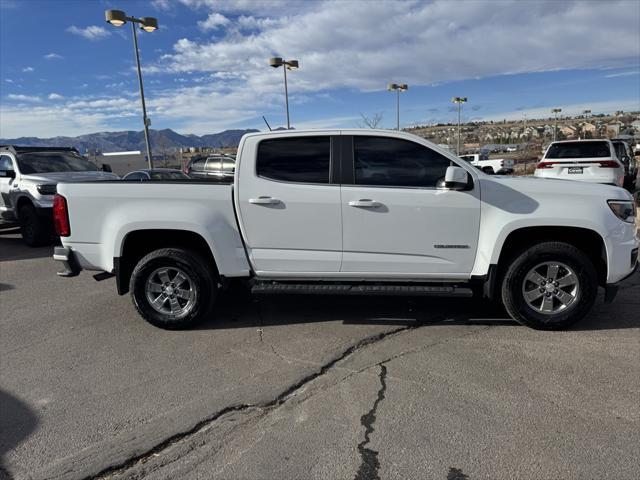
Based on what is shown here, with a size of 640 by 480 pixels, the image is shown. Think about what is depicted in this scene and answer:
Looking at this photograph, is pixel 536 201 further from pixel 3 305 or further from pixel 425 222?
pixel 3 305

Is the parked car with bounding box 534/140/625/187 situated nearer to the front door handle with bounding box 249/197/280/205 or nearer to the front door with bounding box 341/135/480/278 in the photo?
the front door with bounding box 341/135/480/278

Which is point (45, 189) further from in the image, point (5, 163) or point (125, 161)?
point (125, 161)

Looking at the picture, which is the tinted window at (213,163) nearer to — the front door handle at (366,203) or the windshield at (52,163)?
the windshield at (52,163)

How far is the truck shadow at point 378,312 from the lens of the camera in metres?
4.94

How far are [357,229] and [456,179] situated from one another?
1008mm

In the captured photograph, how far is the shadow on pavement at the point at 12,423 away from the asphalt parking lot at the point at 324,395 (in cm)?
1

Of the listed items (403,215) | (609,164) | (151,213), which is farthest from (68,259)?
(609,164)

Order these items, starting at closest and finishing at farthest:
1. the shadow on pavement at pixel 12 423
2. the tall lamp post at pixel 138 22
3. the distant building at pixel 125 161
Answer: the shadow on pavement at pixel 12 423
the tall lamp post at pixel 138 22
the distant building at pixel 125 161

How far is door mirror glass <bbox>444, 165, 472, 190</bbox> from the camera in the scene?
427cm

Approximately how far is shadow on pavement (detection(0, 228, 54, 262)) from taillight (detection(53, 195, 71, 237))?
4.78 meters

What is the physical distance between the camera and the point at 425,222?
14.8 feet

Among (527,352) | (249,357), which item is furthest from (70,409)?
(527,352)

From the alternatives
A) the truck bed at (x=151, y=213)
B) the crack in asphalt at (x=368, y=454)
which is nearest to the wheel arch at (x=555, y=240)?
the crack in asphalt at (x=368, y=454)

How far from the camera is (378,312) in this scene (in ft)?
17.2
